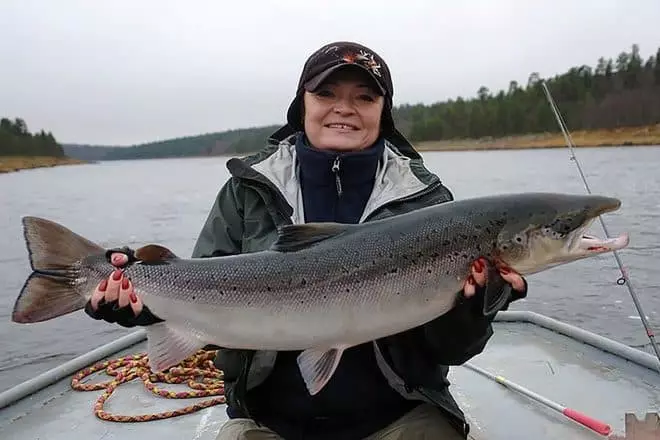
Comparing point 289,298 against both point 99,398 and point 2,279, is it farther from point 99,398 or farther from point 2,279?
point 2,279

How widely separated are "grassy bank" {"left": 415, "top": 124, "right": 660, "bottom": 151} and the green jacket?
48696 millimetres

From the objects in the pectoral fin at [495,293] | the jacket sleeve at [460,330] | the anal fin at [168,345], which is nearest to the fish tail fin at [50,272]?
the anal fin at [168,345]

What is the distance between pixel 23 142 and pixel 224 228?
322ft

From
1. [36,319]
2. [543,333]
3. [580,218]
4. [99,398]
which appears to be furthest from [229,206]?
[543,333]

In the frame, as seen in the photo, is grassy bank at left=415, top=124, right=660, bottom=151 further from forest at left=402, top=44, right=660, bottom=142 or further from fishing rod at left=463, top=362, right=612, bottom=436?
fishing rod at left=463, top=362, right=612, bottom=436

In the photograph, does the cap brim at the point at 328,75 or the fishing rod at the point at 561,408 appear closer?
the cap brim at the point at 328,75

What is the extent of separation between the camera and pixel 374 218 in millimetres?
2992

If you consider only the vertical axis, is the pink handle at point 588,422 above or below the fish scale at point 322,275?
below

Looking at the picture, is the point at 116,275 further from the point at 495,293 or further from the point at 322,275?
the point at 495,293

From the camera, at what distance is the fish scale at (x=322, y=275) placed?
8.46ft

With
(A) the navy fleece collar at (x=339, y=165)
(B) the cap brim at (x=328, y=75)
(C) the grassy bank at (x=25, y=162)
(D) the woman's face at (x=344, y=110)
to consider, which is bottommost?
(C) the grassy bank at (x=25, y=162)

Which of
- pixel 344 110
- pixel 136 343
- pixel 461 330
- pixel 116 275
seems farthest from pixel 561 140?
pixel 116 275

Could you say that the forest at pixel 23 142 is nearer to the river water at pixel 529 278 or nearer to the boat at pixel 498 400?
the river water at pixel 529 278

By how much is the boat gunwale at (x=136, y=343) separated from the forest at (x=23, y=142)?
286 feet
